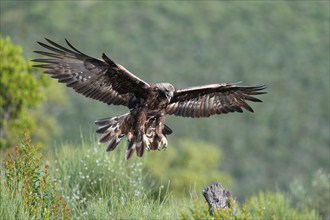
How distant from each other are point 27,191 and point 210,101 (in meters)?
4.08

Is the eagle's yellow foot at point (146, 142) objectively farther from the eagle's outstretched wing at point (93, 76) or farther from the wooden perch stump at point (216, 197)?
the wooden perch stump at point (216, 197)

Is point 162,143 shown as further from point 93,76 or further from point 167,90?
point 93,76

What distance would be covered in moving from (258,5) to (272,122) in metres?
14.7

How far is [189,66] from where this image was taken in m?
58.6

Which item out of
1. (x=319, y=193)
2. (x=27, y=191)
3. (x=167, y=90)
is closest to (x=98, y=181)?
(x=167, y=90)

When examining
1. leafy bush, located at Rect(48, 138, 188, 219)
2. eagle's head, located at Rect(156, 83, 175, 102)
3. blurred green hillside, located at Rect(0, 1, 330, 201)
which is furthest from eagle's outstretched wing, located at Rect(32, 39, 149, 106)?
blurred green hillside, located at Rect(0, 1, 330, 201)

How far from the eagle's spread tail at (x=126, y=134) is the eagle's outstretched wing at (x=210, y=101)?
0.78 m

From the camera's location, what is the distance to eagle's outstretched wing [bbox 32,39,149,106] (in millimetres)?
10078

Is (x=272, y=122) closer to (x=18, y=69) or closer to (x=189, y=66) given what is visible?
(x=189, y=66)

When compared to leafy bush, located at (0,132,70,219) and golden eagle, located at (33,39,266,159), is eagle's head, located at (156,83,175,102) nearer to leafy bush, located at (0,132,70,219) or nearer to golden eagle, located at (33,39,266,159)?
golden eagle, located at (33,39,266,159)

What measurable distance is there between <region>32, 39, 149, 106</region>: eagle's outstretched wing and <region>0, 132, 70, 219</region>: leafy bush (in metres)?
1.67

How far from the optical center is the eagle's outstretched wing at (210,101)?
11.4m

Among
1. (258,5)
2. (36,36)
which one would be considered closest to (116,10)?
(36,36)

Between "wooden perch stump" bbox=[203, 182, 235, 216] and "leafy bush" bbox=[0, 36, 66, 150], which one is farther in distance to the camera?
"leafy bush" bbox=[0, 36, 66, 150]
